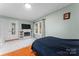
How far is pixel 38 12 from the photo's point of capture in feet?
3.86

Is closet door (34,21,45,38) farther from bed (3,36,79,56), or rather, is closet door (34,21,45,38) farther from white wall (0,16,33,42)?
white wall (0,16,33,42)

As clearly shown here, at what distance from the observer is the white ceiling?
1.11m

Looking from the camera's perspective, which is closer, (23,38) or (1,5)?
(1,5)

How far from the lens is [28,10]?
45.6 inches

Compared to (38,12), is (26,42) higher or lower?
lower

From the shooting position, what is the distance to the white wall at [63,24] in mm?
1082

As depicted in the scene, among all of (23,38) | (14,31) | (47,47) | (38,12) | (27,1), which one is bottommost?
(47,47)

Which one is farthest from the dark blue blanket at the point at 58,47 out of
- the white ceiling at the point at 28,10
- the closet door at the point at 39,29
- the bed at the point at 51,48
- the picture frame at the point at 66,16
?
the white ceiling at the point at 28,10

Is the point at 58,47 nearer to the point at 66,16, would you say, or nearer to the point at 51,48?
the point at 51,48

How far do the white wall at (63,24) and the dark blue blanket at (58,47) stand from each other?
0.07m

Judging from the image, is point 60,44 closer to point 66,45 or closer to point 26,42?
point 66,45

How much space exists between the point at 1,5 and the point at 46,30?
696 millimetres

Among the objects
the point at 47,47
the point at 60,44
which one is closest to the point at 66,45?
the point at 60,44

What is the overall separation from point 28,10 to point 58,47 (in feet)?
2.10
